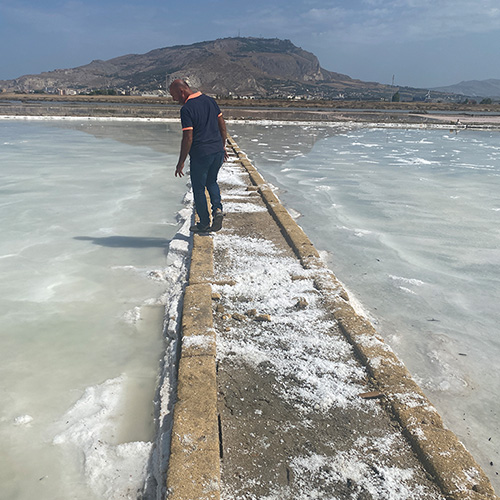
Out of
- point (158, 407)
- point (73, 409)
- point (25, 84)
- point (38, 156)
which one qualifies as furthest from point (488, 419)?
point (25, 84)

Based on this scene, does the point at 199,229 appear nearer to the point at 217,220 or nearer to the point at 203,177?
the point at 217,220

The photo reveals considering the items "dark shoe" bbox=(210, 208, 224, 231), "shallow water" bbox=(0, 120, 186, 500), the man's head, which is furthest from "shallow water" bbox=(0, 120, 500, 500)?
the man's head

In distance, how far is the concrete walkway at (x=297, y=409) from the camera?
5.08ft

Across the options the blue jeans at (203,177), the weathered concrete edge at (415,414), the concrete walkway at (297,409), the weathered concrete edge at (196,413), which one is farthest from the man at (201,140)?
the weathered concrete edge at (415,414)

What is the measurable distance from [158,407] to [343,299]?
1418mm

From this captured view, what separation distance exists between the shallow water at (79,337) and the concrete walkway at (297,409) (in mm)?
291

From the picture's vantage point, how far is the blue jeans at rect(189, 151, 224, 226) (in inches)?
150

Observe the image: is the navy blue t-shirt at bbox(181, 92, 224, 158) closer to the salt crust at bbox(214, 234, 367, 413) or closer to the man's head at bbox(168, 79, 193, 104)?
the man's head at bbox(168, 79, 193, 104)

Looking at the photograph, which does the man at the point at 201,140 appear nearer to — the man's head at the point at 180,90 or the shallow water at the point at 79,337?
the man's head at the point at 180,90

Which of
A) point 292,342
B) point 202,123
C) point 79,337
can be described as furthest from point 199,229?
point 292,342

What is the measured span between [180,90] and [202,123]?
1.09 ft

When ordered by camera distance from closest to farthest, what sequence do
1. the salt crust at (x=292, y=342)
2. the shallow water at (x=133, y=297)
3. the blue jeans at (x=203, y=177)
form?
1. the shallow water at (x=133, y=297)
2. the salt crust at (x=292, y=342)
3. the blue jeans at (x=203, y=177)

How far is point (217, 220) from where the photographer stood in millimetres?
4070

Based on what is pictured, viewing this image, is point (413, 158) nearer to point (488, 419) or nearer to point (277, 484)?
point (488, 419)
